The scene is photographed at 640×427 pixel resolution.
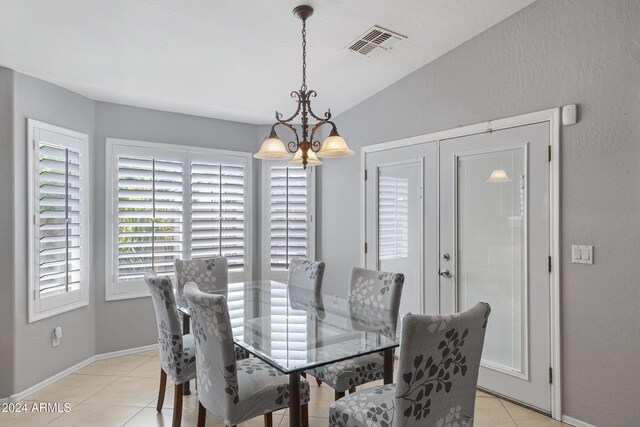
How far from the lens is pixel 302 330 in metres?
2.24

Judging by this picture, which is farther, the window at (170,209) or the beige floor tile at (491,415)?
the window at (170,209)

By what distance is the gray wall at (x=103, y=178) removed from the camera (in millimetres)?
3816

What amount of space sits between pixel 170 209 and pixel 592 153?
3.65 meters

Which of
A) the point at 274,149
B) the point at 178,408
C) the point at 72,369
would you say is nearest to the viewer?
the point at 274,149

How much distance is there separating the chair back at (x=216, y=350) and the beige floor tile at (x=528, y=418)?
1970mm

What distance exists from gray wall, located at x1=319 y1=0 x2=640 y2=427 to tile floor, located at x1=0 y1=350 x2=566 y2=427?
0.44 meters

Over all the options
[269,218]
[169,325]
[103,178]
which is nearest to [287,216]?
[269,218]

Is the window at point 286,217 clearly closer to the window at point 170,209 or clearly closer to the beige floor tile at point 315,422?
the window at point 170,209

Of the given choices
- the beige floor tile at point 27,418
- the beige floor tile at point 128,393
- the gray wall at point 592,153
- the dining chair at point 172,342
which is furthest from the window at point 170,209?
the gray wall at point 592,153

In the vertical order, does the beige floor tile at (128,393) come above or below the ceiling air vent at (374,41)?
below

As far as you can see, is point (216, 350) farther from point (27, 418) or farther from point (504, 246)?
point (504, 246)

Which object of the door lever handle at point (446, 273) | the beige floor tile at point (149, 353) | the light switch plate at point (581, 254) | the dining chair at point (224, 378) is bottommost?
the beige floor tile at point (149, 353)

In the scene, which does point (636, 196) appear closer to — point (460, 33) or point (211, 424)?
point (460, 33)

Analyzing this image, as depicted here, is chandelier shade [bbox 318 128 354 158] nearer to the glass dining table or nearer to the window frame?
the glass dining table
